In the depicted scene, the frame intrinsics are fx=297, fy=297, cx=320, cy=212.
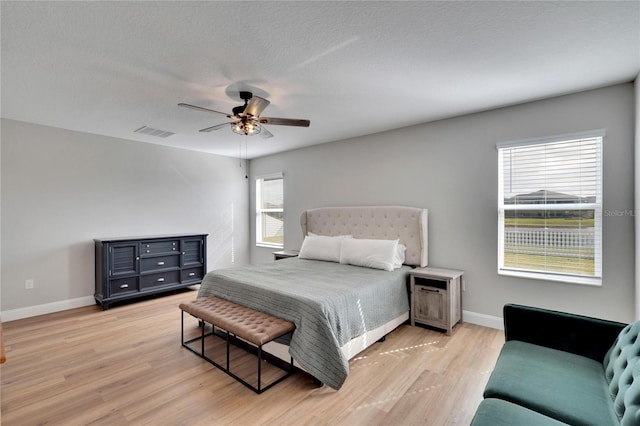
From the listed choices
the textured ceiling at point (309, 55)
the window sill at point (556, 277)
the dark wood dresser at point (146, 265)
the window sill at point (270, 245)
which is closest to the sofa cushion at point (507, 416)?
the textured ceiling at point (309, 55)

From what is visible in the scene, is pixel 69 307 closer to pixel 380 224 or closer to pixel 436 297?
pixel 380 224

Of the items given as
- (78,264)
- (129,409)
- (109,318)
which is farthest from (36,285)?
(129,409)

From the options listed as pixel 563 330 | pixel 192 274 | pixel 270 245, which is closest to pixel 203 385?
pixel 563 330

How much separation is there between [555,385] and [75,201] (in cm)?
554

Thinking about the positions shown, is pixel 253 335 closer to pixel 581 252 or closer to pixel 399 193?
pixel 399 193

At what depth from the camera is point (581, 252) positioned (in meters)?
3.00

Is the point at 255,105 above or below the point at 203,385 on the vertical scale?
above

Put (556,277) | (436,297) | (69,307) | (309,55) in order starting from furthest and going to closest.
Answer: (69,307), (436,297), (556,277), (309,55)

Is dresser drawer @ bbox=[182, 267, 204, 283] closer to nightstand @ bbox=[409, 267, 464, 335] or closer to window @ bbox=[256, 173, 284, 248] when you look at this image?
window @ bbox=[256, 173, 284, 248]

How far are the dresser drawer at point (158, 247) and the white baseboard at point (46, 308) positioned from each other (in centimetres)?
100

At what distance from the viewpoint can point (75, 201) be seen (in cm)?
425

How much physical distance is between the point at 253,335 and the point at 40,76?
9.24 ft

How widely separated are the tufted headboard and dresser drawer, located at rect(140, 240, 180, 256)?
2.21 metres

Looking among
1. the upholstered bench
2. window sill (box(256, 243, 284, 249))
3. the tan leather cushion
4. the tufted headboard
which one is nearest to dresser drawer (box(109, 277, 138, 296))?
the upholstered bench
